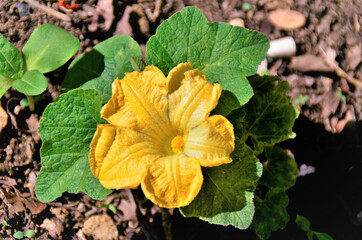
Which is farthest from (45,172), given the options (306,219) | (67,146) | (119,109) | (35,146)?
(306,219)

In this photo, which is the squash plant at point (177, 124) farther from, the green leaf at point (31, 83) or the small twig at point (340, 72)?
the small twig at point (340, 72)

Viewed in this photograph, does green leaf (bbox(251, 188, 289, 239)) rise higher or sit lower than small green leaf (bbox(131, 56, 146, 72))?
lower

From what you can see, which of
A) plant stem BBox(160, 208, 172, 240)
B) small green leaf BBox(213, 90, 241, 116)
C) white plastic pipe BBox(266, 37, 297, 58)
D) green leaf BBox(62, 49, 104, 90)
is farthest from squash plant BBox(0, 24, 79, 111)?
white plastic pipe BBox(266, 37, 297, 58)

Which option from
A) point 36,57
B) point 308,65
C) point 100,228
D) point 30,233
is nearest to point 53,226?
point 30,233

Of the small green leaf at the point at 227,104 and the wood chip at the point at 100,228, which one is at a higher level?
the small green leaf at the point at 227,104

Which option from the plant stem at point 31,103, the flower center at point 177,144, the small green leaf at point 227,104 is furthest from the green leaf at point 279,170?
the plant stem at point 31,103

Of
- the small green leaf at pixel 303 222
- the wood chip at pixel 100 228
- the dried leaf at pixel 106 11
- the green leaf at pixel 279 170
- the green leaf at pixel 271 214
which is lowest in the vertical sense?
the small green leaf at pixel 303 222

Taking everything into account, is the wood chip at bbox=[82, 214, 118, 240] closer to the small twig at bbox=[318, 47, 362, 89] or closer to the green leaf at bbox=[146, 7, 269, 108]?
the green leaf at bbox=[146, 7, 269, 108]
